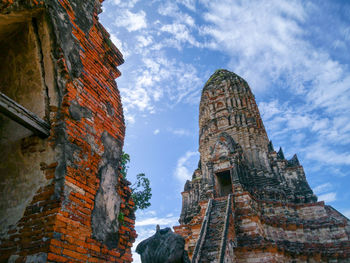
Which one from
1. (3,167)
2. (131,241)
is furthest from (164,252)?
(3,167)

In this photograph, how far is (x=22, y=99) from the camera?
4.32 meters

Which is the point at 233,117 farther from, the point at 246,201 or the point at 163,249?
the point at 163,249

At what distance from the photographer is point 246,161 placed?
58.6 ft

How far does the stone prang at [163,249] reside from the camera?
2998mm

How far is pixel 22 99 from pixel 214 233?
1005 cm

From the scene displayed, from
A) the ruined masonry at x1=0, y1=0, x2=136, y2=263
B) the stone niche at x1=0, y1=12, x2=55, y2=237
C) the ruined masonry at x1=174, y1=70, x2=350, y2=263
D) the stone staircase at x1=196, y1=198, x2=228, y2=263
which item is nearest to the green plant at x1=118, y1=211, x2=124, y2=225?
the ruined masonry at x1=0, y1=0, x2=136, y2=263

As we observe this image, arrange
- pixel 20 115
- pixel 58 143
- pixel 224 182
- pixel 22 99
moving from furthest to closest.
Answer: pixel 224 182 < pixel 22 99 < pixel 58 143 < pixel 20 115

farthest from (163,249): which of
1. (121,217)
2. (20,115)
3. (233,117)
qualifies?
(233,117)

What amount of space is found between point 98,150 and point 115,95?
4.76 ft

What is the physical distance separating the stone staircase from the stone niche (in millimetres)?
8335

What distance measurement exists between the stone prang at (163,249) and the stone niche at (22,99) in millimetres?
1614

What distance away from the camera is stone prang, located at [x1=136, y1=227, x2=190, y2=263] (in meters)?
3.00

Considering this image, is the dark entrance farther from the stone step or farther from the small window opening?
the small window opening

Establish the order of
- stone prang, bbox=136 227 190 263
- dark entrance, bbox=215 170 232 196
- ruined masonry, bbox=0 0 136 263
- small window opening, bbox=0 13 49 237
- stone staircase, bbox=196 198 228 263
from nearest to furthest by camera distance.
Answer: stone prang, bbox=136 227 190 263 → ruined masonry, bbox=0 0 136 263 → small window opening, bbox=0 13 49 237 → stone staircase, bbox=196 198 228 263 → dark entrance, bbox=215 170 232 196
